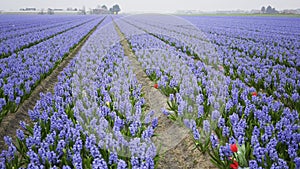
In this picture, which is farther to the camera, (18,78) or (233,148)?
(18,78)

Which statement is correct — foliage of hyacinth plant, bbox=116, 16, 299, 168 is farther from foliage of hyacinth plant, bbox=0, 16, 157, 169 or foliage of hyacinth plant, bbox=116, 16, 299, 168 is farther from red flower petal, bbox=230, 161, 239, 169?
foliage of hyacinth plant, bbox=0, 16, 157, 169

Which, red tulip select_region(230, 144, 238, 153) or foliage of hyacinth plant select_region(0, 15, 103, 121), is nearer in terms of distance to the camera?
red tulip select_region(230, 144, 238, 153)

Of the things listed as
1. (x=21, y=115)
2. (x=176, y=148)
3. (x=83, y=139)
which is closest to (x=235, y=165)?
(x=176, y=148)

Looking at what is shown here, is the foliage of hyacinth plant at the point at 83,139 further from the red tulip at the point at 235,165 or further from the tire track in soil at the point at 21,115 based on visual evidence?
the red tulip at the point at 235,165

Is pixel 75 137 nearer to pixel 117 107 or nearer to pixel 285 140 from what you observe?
pixel 117 107

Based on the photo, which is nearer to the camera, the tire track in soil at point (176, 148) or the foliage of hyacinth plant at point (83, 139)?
the foliage of hyacinth plant at point (83, 139)

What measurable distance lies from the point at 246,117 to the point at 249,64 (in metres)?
4.46

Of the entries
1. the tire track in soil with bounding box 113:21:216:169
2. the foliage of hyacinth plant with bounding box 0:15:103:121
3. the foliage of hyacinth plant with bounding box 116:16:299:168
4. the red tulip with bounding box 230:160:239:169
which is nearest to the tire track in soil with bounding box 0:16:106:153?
the foliage of hyacinth plant with bounding box 0:15:103:121

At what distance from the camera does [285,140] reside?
11.9 ft

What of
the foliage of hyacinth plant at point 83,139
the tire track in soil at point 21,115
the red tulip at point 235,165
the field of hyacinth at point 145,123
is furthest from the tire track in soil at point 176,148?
the tire track in soil at point 21,115

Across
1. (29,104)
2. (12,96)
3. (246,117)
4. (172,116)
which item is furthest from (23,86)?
(246,117)

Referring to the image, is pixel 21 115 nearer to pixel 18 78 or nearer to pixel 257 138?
pixel 18 78

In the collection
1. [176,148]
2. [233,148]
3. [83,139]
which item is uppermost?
[233,148]

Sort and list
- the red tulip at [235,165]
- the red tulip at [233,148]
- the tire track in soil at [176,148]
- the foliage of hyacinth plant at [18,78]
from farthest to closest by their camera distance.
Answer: the foliage of hyacinth plant at [18,78]
the tire track in soil at [176,148]
the red tulip at [233,148]
the red tulip at [235,165]
